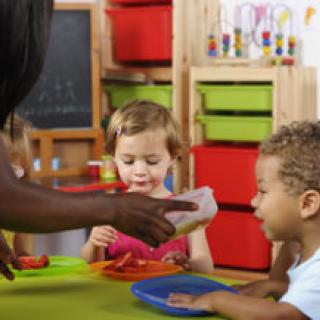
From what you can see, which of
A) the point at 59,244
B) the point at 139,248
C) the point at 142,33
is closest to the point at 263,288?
the point at 139,248

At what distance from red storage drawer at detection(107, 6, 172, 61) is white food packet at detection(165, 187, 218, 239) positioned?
222 cm

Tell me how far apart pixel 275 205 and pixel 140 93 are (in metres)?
2.13

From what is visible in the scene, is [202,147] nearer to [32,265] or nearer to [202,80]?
[202,80]

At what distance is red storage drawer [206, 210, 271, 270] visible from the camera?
3.09 metres

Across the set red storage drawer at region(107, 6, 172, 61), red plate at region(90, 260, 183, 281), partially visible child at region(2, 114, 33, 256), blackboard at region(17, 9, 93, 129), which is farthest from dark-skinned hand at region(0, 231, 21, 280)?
red storage drawer at region(107, 6, 172, 61)

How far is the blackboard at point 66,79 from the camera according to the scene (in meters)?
3.04

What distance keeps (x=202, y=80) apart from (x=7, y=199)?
239 centimetres

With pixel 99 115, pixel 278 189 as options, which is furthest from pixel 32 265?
pixel 99 115

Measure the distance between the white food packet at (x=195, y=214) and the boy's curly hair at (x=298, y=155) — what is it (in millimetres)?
162

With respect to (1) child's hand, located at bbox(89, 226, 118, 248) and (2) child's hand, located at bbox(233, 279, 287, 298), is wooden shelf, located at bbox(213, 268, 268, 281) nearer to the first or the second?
(1) child's hand, located at bbox(89, 226, 118, 248)

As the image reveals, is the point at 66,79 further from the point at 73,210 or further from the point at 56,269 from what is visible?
the point at 73,210

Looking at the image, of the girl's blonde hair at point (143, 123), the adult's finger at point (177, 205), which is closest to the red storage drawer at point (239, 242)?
the girl's blonde hair at point (143, 123)

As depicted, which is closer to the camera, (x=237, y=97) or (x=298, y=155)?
(x=298, y=155)

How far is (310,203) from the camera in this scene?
1128 millimetres
